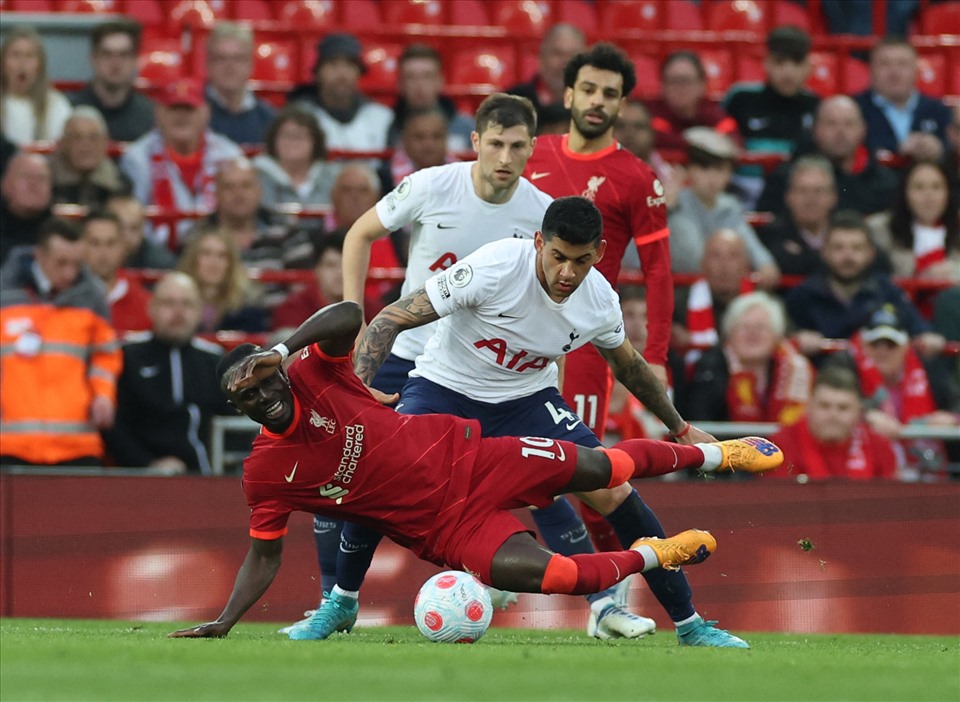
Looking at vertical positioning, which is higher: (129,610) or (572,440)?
(572,440)

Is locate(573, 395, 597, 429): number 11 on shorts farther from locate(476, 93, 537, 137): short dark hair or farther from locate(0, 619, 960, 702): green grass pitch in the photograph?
locate(476, 93, 537, 137): short dark hair

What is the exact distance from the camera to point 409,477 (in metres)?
6.93

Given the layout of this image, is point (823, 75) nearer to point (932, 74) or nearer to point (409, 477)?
point (932, 74)

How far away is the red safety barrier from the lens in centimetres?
959

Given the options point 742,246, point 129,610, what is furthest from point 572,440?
point 742,246

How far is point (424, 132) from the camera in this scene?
12.3m

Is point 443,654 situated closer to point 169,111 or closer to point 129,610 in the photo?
point 129,610

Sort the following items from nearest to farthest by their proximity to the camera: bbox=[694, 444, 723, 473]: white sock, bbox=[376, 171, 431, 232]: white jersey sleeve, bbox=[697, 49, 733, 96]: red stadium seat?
bbox=[694, 444, 723, 473]: white sock, bbox=[376, 171, 431, 232]: white jersey sleeve, bbox=[697, 49, 733, 96]: red stadium seat

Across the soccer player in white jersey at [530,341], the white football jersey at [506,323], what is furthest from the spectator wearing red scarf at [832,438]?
the white football jersey at [506,323]

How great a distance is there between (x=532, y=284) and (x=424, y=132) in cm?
533

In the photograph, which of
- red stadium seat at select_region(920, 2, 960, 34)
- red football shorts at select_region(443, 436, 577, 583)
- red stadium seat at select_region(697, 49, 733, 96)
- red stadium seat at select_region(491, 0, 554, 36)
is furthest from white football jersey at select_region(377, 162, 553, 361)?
red stadium seat at select_region(920, 2, 960, 34)

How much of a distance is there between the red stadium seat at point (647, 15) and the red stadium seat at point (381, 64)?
6.51 feet

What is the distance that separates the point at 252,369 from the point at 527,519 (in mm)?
3495

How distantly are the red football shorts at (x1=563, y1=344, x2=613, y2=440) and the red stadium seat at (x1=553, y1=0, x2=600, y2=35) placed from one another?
24.1 feet
